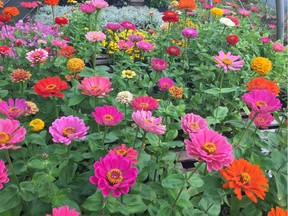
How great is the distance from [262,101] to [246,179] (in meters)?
0.32

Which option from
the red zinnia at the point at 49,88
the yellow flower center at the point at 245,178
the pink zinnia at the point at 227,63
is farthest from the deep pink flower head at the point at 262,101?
the red zinnia at the point at 49,88

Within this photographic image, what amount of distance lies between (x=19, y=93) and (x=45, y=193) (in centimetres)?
73

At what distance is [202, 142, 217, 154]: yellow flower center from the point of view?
2.93ft

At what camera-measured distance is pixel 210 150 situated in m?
0.89

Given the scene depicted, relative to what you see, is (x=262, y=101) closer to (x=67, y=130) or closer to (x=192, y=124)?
(x=192, y=124)

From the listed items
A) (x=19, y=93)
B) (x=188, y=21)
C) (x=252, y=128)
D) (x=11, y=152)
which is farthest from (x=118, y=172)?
(x=188, y=21)

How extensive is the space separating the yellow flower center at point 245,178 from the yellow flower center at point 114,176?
0.37 m

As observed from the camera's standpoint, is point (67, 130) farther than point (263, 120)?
No

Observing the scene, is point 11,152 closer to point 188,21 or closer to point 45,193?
point 45,193

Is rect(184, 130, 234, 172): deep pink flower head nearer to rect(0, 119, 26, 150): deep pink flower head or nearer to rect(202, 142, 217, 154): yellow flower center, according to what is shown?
rect(202, 142, 217, 154): yellow flower center

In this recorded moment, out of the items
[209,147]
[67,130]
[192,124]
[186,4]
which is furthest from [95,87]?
[186,4]

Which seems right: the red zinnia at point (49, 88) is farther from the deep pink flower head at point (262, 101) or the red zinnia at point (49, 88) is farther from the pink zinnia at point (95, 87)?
the deep pink flower head at point (262, 101)

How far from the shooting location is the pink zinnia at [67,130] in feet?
3.14

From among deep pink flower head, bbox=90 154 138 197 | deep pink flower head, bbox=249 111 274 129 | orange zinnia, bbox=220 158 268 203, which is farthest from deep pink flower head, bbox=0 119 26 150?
deep pink flower head, bbox=249 111 274 129
